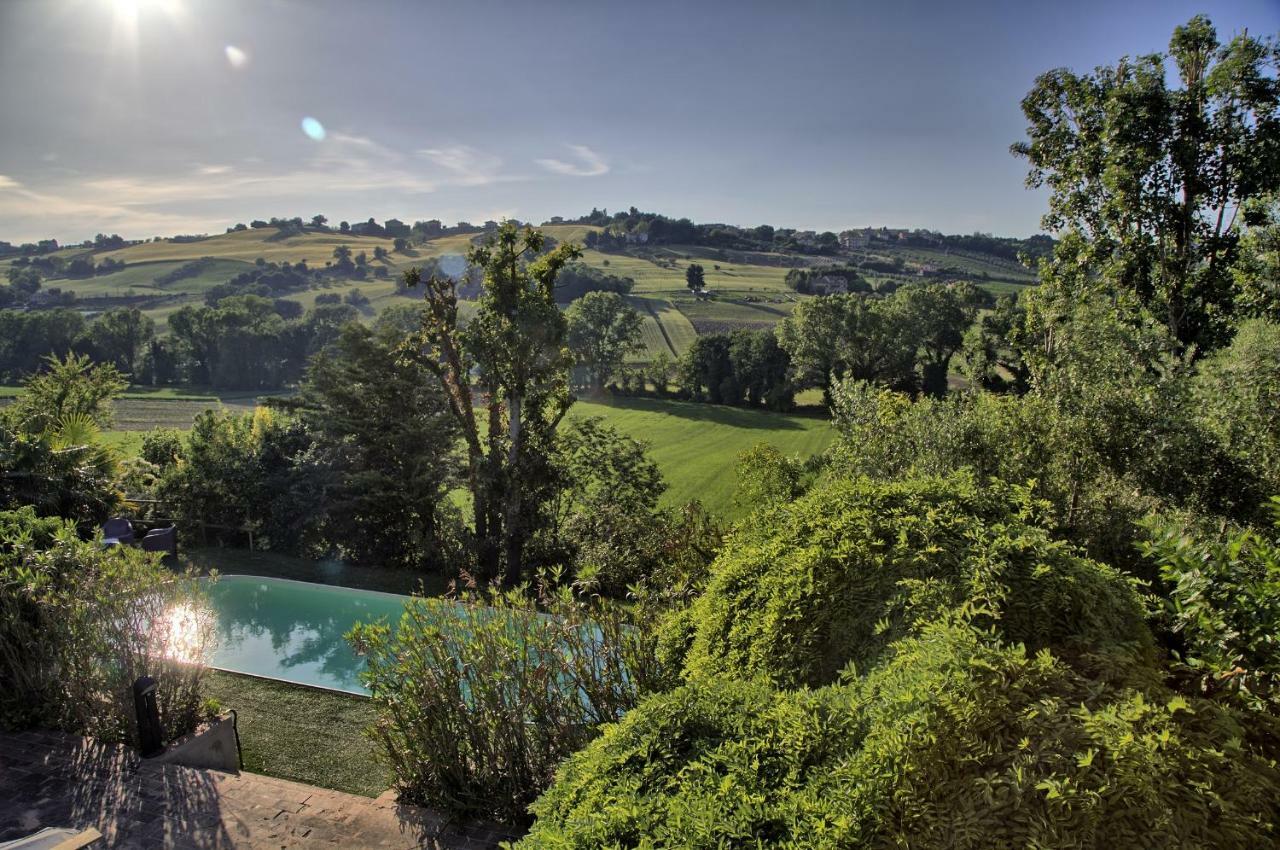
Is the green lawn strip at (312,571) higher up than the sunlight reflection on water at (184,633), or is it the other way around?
the sunlight reflection on water at (184,633)

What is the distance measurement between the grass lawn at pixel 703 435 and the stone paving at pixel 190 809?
Answer: 1988 centimetres

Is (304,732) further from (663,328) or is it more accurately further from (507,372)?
(663,328)

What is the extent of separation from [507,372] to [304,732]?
Answer: 24.2ft

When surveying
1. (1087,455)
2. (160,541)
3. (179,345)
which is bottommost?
(160,541)

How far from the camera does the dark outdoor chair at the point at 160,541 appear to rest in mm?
13203

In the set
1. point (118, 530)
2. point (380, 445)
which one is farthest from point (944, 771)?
point (118, 530)

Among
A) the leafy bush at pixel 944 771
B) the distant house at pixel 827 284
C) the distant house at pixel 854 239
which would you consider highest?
the distant house at pixel 854 239

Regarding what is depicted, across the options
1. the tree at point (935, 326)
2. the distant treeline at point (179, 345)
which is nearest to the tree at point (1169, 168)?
the tree at point (935, 326)

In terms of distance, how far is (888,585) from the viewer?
3.57 meters

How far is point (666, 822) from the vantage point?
239 cm

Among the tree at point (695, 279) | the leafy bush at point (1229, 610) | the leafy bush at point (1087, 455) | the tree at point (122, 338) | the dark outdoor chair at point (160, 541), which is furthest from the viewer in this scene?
the tree at point (695, 279)

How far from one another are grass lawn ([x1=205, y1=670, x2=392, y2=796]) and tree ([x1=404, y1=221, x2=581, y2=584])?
560 centimetres

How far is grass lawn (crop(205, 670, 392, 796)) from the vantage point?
6.46 meters

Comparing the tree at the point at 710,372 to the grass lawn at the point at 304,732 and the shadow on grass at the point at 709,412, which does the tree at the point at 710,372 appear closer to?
the shadow on grass at the point at 709,412
